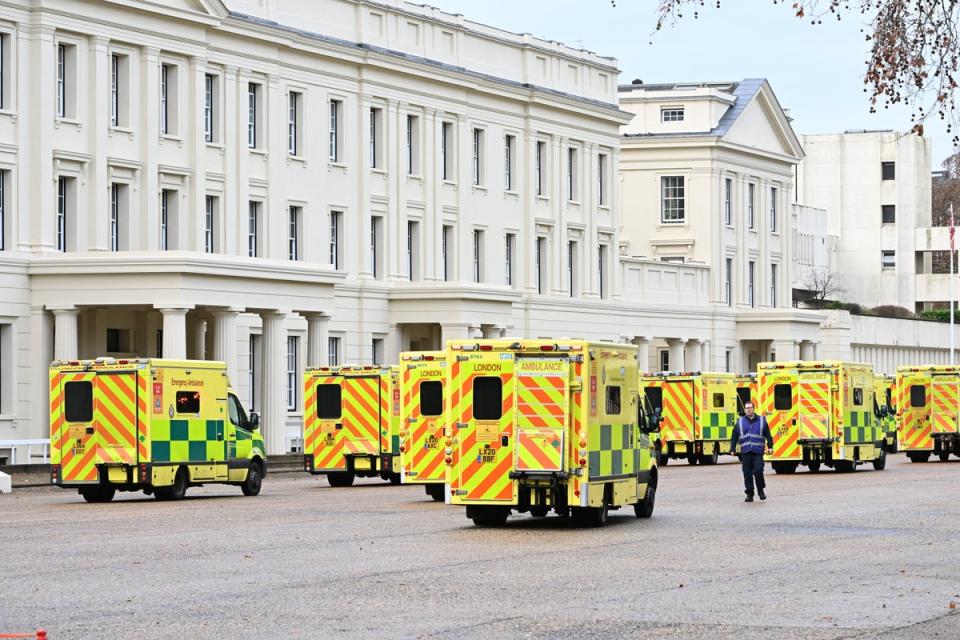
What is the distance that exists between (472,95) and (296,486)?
30.3 meters

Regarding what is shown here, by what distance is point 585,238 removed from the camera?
77.9m

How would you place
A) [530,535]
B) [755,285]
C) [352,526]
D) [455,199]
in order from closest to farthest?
[530,535], [352,526], [455,199], [755,285]

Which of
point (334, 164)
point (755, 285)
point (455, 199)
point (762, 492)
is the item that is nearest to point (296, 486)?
point (762, 492)

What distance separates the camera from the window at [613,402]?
27.7 m

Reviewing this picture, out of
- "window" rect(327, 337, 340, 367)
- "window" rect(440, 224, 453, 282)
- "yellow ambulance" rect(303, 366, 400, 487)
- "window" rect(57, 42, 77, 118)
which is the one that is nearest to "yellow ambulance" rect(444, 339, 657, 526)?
"yellow ambulance" rect(303, 366, 400, 487)

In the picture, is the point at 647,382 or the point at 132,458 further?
the point at 647,382

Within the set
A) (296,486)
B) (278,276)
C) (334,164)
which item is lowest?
(296,486)

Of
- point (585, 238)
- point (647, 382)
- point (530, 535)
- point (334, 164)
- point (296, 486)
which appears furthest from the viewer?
point (585, 238)

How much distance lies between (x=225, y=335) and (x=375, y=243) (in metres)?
14.1

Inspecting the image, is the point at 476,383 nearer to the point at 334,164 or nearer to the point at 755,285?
the point at 334,164

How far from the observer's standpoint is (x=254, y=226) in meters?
60.2

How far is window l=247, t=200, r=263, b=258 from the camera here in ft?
196

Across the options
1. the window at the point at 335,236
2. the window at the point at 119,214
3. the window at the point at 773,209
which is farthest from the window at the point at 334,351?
the window at the point at 773,209

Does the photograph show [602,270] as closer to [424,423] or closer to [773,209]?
[773,209]
